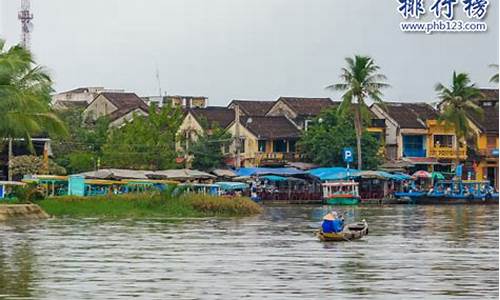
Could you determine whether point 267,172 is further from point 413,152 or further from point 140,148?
point 413,152

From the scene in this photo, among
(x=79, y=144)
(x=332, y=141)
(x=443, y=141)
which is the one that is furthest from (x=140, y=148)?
(x=443, y=141)

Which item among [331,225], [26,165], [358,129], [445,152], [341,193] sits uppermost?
[358,129]

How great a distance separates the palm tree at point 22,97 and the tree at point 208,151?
23.5 metres

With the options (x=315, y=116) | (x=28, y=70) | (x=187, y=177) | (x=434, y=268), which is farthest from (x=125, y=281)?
(x=315, y=116)

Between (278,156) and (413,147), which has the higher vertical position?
(413,147)

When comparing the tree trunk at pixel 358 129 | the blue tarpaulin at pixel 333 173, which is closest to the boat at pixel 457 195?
the blue tarpaulin at pixel 333 173

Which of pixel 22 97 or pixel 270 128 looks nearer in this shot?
pixel 22 97

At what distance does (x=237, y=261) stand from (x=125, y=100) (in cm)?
6223

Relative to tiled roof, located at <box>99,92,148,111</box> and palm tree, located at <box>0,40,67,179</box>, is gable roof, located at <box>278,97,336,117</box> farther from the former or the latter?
palm tree, located at <box>0,40,67,179</box>

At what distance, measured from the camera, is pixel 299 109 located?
84062 millimetres

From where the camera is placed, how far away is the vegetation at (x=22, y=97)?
145 ft

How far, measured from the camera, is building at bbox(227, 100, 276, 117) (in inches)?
3366

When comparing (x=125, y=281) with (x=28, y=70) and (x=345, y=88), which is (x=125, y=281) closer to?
(x=28, y=70)

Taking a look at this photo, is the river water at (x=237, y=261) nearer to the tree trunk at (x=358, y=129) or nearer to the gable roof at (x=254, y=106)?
the tree trunk at (x=358, y=129)
